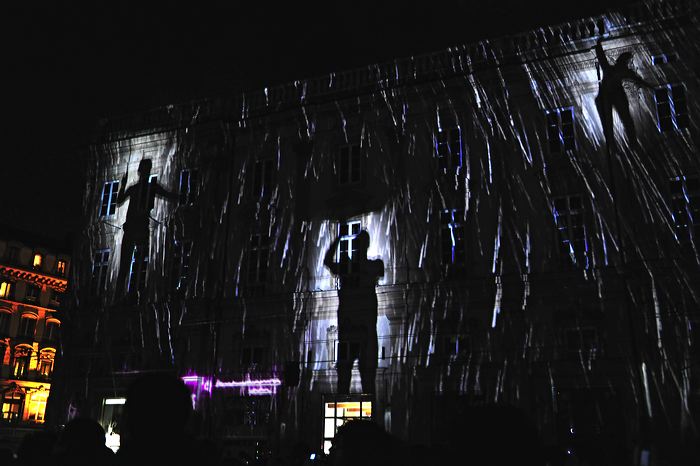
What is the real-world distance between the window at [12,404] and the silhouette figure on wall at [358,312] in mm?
38648

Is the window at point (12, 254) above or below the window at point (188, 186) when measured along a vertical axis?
above

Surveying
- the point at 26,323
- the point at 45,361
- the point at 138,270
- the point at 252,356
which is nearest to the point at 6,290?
the point at 26,323

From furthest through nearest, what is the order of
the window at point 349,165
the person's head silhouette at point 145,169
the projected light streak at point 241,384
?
the person's head silhouette at point 145,169 → the window at point 349,165 → the projected light streak at point 241,384

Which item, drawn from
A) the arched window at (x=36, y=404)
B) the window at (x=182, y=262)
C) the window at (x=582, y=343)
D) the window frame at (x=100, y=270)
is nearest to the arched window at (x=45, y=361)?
the arched window at (x=36, y=404)

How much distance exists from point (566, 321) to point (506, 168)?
581 centimetres

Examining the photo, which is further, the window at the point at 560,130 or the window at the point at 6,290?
the window at the point at 6,290

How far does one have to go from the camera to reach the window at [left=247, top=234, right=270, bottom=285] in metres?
24.4

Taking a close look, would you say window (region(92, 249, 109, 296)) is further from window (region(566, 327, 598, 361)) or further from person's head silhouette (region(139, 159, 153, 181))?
window (region(566, 327, 598, 361))

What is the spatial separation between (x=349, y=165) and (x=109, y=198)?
491 inches

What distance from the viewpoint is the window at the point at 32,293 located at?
5253cm

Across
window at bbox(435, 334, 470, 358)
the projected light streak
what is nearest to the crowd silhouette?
window at bbox(435, 334, 470, 358)

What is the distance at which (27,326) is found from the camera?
172 feet

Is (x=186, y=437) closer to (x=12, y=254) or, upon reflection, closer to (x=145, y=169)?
(x=145, y=169)

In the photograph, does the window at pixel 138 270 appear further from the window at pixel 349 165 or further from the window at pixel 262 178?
the window at pixel 349 165
